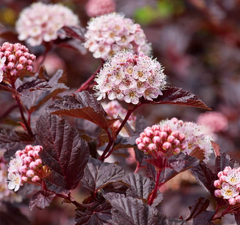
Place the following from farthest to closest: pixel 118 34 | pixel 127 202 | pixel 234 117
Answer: pixel 234 117 → pixel 118 34 → pixel 127 202

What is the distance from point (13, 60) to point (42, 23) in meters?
0.76

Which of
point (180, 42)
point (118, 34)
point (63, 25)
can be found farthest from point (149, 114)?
point (118, 34)

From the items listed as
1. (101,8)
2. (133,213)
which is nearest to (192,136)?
(133,213)

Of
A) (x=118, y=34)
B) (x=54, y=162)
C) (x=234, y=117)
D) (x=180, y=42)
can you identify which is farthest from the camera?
(x=180, y=42)

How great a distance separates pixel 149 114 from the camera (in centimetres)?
353

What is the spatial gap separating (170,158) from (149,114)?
Result: 95.1 inches

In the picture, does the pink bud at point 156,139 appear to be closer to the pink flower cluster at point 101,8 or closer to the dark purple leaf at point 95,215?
the dark purple leaf at point 95,215

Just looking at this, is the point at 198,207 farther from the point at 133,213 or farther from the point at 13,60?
the point at 13,60

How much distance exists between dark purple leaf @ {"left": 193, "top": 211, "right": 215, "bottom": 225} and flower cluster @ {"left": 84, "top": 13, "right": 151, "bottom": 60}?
0.66m

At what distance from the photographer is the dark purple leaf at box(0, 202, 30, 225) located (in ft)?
5.19

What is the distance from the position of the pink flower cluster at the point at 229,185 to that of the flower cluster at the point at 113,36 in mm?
599

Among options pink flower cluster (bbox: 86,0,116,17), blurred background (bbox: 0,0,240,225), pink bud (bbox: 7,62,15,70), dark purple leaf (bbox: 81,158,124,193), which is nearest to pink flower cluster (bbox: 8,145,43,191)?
dark purple leaf (bbox: 81,158,124,193)

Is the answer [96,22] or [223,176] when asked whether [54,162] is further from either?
[96,22]

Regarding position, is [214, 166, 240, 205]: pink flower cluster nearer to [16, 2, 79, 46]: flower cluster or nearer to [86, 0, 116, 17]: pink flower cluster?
[16, 2, 79, 46]: flower cluster
